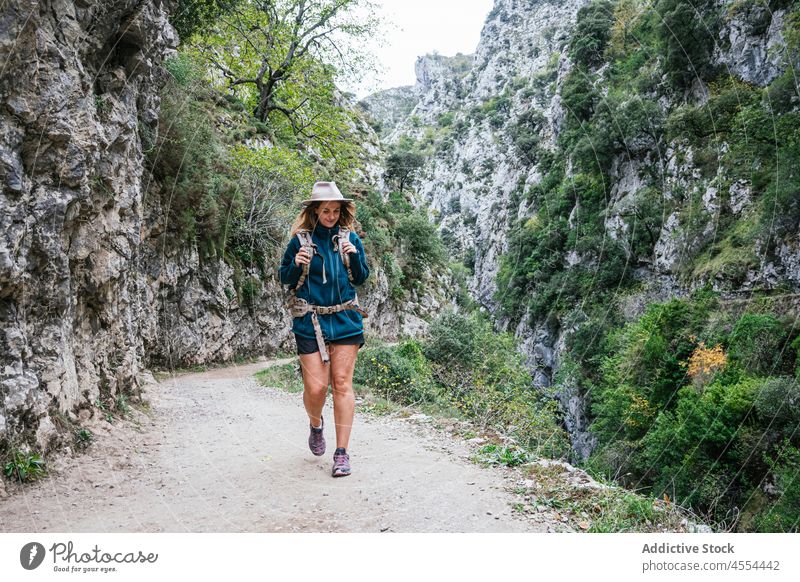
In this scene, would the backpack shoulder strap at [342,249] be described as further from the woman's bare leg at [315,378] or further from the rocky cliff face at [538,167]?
the rocky cliff face at [538,167]

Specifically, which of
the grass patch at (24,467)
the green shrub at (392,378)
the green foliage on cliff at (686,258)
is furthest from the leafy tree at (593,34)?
the grass patch at (24,467)

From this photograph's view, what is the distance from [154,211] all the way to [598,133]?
67.8 ft

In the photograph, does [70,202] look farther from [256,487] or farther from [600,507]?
[600,507]

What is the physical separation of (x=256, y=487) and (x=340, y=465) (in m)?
0.58

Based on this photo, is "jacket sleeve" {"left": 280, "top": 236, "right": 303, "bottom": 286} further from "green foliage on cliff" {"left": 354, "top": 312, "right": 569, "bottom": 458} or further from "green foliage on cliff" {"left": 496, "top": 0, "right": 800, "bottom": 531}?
"green foliage on cliff" {"left": 496, "top": 0, "right": 800, "bottom": 531}

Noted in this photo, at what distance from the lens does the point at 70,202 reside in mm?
3758

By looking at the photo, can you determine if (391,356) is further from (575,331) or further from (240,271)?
(575,331)

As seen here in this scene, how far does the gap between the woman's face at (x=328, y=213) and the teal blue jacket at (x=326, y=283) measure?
0.08 meters

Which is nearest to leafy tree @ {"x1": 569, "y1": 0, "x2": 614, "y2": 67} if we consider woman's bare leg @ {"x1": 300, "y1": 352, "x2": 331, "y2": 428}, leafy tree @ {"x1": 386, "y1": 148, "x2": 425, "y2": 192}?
leafy tree @ {"x1": 386, "y1": 148, "x2": 425, "y2": 192}

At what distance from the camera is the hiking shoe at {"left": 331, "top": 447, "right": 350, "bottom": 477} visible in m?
3.27

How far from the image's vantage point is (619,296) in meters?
24.2

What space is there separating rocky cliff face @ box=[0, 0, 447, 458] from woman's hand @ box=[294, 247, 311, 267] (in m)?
1.82

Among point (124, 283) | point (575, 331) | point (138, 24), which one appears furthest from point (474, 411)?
point (575, 331)
